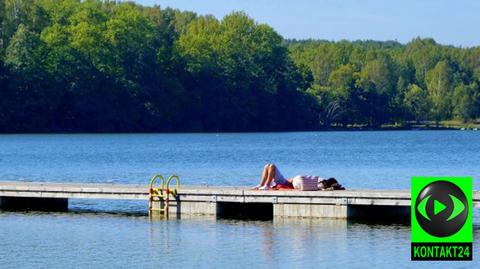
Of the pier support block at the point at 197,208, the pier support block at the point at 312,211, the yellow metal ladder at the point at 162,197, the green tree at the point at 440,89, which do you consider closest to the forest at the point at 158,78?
the green tree at the point at 440,89

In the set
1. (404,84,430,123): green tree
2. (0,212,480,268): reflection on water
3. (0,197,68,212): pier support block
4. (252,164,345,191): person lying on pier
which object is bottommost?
(0,212,480,268): reflection on water

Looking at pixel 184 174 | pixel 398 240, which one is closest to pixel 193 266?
pixel 398 240

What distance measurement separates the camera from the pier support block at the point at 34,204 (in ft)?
123

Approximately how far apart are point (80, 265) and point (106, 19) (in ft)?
356

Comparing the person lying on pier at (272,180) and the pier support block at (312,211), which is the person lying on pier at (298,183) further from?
the pier support block at (312,211)

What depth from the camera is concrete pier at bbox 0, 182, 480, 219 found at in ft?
108

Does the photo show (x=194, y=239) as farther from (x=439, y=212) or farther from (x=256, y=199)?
(x=439, y=212)

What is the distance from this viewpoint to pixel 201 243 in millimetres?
30062

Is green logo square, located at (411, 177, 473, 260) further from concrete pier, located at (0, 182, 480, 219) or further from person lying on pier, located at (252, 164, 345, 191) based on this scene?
person lying on pier, located at (252, 164, 345, 191)

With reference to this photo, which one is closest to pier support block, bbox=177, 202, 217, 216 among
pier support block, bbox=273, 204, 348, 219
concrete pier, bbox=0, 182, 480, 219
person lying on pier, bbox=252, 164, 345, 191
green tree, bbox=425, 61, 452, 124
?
concrete pier, bbox=0, 182, 480, 219

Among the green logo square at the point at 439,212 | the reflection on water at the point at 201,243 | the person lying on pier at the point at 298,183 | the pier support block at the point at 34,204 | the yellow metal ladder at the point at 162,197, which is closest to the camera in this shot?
the green logo square at the point at 439,212

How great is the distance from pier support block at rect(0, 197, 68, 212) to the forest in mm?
79002

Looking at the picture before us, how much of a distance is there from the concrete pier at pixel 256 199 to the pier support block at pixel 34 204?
139 millimetres

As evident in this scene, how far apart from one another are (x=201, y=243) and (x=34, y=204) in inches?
374
